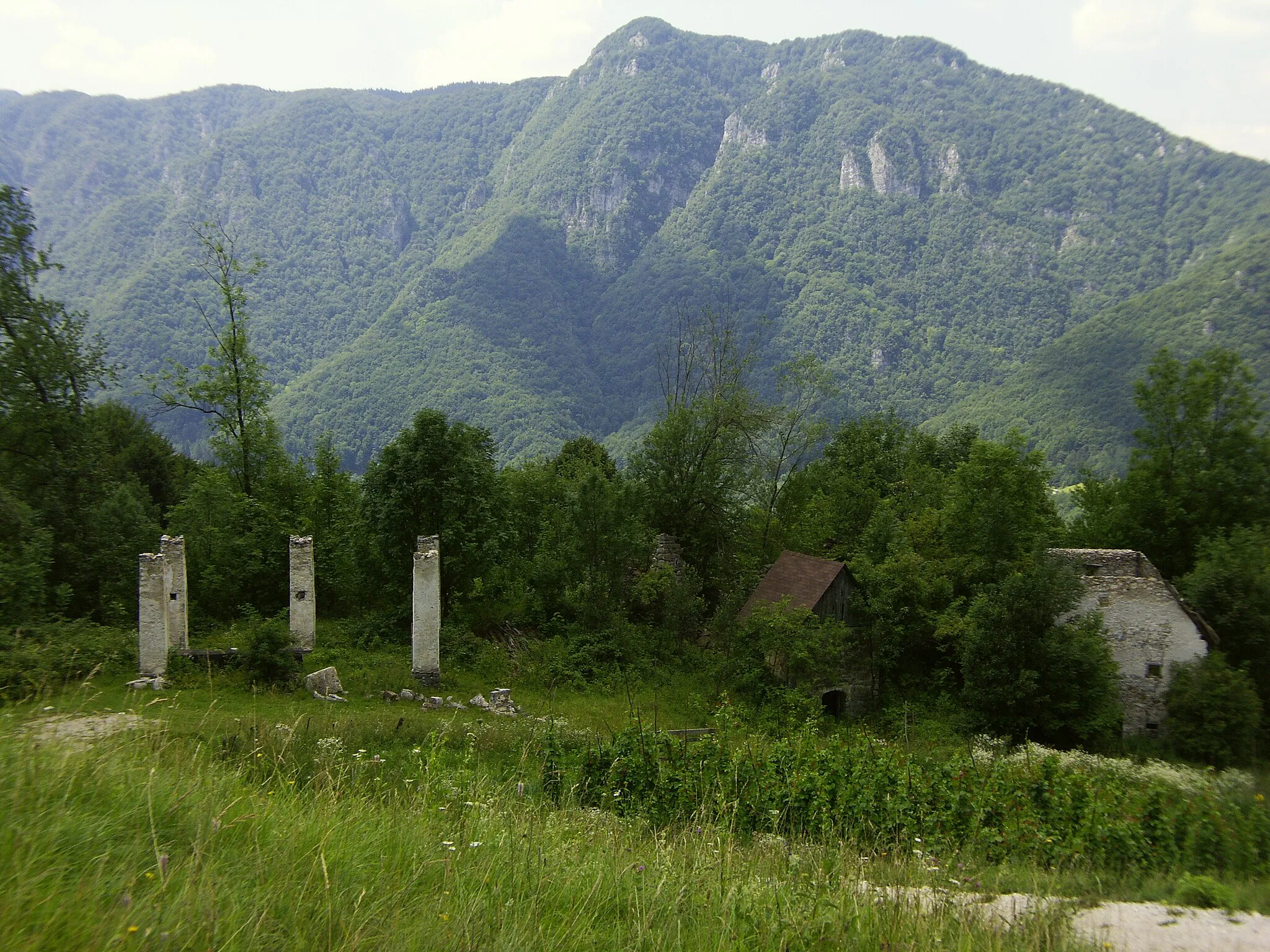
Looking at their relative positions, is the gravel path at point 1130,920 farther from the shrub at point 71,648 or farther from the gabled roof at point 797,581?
the gabled roof at point 797,581

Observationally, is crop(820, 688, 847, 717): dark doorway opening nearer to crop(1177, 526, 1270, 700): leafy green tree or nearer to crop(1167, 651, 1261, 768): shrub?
crop(1167, 651, 1261, 768): shrub

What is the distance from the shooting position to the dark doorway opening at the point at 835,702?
22.6 metres

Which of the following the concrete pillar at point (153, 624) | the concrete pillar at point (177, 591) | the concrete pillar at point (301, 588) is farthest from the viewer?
the concrete pillar at point (301, 588)

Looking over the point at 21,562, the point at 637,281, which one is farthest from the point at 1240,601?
the point at 637,281

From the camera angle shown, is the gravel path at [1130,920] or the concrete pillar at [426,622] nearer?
the gravel path at [1130,920]

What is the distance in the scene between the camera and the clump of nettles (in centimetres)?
1612

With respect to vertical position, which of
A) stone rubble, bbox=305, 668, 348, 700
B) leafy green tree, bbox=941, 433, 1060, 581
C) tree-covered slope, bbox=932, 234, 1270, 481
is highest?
tree-covered slope, bbox=932, 234, 1270, 481

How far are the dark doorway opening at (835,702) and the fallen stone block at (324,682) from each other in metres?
13.5

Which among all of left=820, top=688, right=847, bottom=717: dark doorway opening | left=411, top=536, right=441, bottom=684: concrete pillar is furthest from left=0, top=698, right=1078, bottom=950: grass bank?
left=820, top=688, right=847, bottom=717: dark doorway opening

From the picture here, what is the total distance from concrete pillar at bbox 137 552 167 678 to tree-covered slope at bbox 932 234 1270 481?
272 feet

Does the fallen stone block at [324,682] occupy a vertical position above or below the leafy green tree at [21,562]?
below

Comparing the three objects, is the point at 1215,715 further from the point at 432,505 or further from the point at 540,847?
the point at 540,847

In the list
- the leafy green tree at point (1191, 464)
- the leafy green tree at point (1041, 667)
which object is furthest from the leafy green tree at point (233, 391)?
the leafy green tree at point (1191, 464)

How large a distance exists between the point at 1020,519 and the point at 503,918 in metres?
26.0
